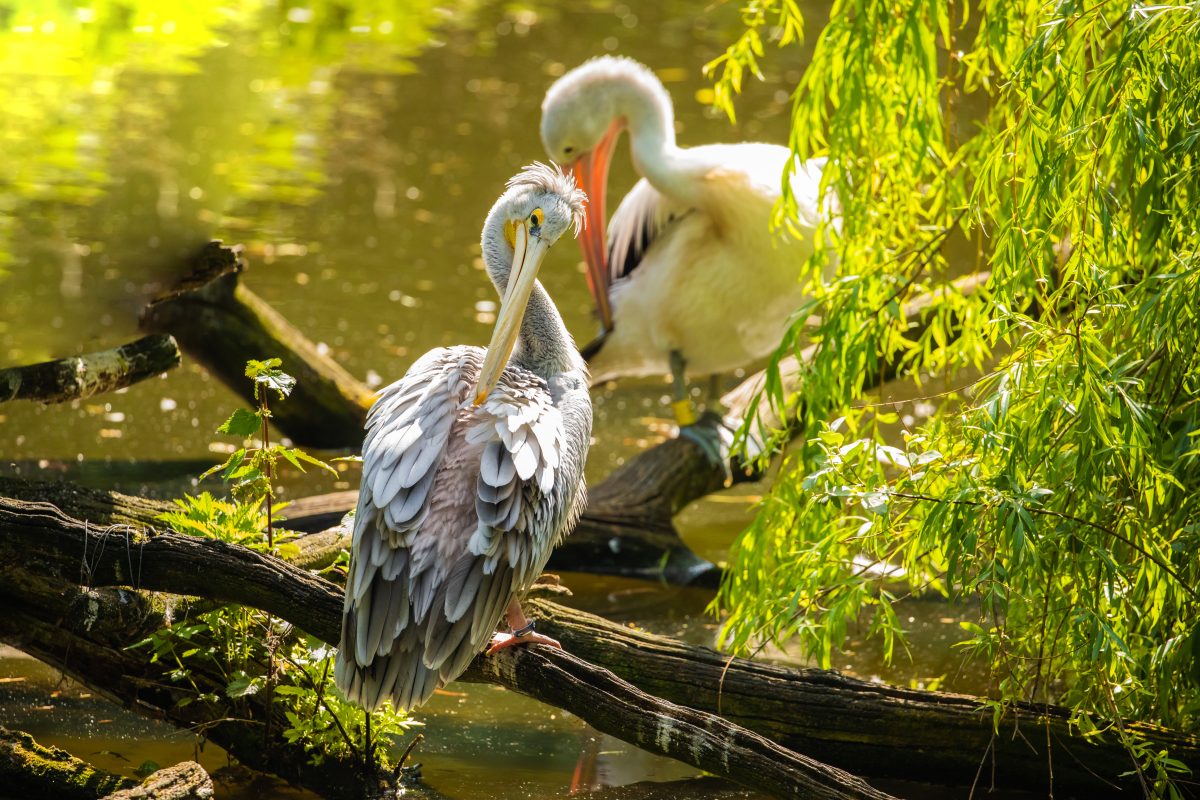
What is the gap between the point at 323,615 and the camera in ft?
9.06

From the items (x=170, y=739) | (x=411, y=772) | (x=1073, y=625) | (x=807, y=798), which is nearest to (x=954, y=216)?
(x=1073, y=625)

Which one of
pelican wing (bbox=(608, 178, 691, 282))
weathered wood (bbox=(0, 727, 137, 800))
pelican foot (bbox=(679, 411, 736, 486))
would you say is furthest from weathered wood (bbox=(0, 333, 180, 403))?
pelican wing (bbox=(608, 178, 691, 282))

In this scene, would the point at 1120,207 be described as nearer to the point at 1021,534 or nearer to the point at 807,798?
the point at 1021,534

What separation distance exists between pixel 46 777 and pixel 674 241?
3.24m

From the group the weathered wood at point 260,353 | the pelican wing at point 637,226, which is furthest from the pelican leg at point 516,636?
the pelican wing at point 637,226

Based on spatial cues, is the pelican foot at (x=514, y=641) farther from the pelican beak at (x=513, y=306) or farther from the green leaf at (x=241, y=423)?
the green leaf at (x=241, y=423)

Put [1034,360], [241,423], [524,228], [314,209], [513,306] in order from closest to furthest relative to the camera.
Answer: [1034,360], [241,423], [513,306], [524,228], [314,209]

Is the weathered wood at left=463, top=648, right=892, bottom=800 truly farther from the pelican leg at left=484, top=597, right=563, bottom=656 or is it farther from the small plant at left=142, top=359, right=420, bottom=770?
the small plant at left=142, top=359, right=420, bottom=770

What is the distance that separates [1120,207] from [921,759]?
129 cm

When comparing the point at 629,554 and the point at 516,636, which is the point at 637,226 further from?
the point at 516,636

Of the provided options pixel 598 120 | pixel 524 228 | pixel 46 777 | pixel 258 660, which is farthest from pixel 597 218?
pixel 46 777

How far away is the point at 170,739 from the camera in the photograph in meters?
3.41

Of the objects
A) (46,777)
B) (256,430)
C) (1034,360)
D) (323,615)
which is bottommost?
(46,777)

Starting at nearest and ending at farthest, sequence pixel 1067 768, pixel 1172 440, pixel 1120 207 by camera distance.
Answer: pixel 1172 440 → pixel 1120 207 → pixel 1067 768
